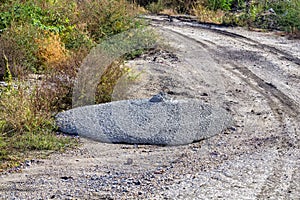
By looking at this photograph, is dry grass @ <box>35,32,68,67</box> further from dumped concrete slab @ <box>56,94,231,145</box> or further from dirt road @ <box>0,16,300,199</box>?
dumped concrete slab @ <box>56,94,231,145</box>

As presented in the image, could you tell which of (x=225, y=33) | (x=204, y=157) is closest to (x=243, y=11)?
(x=225, y=33)

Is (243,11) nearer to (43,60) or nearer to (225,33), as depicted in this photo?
(225,33)

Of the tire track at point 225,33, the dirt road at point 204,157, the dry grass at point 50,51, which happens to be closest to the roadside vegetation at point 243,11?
the tire track at point 225,33

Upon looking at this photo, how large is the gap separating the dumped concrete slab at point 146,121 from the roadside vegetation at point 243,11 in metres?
6.78

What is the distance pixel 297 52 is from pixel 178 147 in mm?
5715

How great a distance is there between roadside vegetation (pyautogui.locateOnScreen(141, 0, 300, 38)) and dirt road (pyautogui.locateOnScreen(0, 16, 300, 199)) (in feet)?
15.5

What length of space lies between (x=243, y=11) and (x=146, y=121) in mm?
9877

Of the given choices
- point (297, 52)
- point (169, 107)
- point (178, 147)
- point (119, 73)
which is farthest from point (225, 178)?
point (297, 52)

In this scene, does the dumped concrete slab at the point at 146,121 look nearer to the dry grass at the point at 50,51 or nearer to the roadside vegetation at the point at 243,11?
the dry grass at the point at 50,51

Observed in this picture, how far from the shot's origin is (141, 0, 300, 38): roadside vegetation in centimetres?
1380

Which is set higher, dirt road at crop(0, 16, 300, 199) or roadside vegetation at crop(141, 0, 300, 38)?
roadside vegetation at crop(141, 0, 300, 38)

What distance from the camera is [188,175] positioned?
200 inches

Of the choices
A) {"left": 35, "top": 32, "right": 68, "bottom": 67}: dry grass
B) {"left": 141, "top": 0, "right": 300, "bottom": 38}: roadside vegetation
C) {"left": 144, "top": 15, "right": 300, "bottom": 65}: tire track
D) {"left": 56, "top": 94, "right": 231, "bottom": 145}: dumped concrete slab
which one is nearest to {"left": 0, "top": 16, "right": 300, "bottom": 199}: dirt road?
{"left": 56, "top": 94, "right": 231, "bottom": 145}: dumped concrete slab

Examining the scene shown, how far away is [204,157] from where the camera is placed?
18.3 feet
